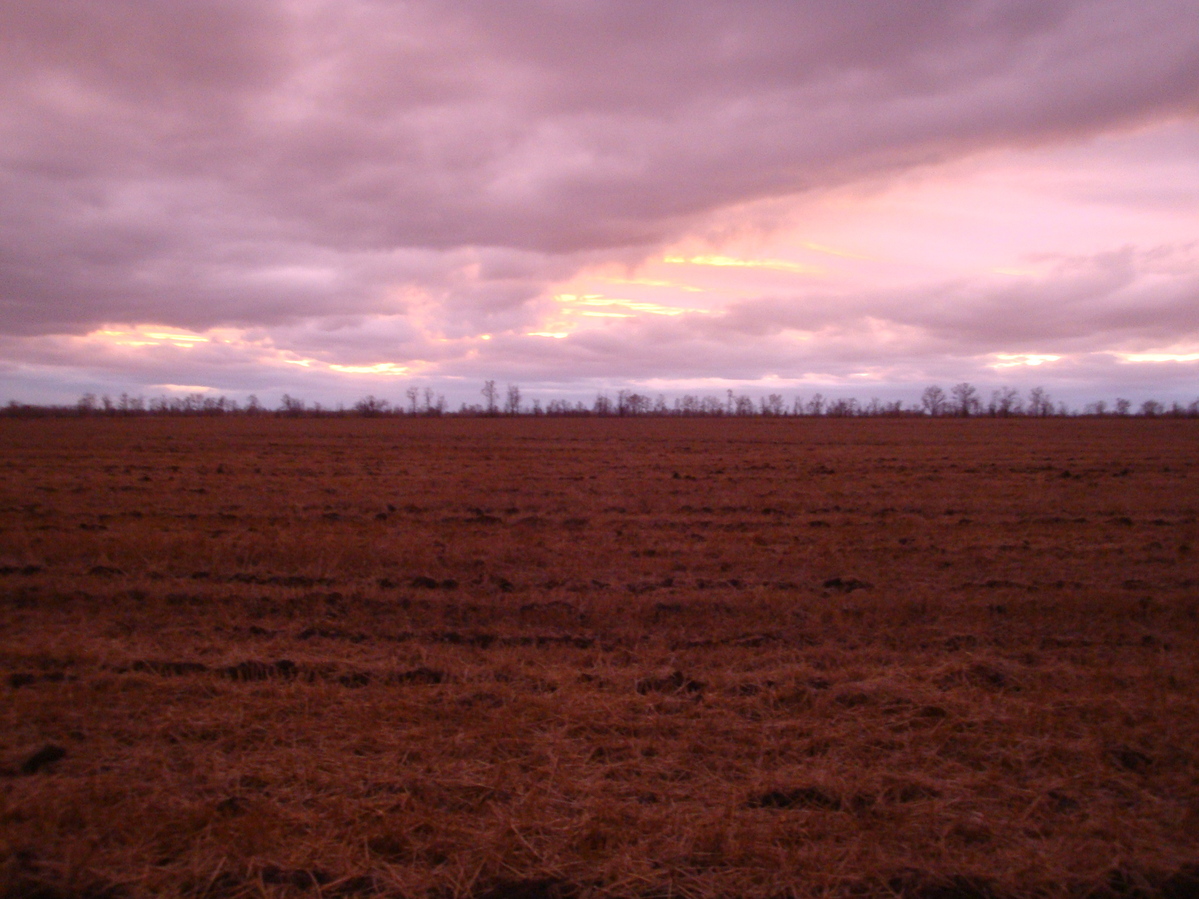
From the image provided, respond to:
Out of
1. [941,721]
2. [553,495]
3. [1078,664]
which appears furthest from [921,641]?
[553,495]

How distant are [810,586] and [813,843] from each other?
4.88 metres

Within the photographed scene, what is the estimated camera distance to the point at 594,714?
15.4ft

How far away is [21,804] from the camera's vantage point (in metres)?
3.58

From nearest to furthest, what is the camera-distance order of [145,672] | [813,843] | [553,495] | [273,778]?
[813,843] < [273,778] < [145,672] < [553,495]

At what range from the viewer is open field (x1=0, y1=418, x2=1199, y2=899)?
128 inches

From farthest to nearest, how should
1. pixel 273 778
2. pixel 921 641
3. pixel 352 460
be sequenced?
pixel 352 460
pixel 921 641
pixel 273 778

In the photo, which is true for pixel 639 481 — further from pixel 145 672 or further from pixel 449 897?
pixel 449 897

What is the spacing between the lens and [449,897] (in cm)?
306

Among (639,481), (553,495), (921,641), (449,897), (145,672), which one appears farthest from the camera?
(639,481)

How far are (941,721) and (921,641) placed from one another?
1683mm

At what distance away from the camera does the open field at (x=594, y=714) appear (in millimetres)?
3260

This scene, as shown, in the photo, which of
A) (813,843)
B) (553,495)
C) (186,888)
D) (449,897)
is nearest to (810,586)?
(813,843)

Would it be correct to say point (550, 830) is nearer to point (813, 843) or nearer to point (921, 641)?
point (813, 843)

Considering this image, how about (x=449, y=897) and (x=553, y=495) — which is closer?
(x=449, y=897)
